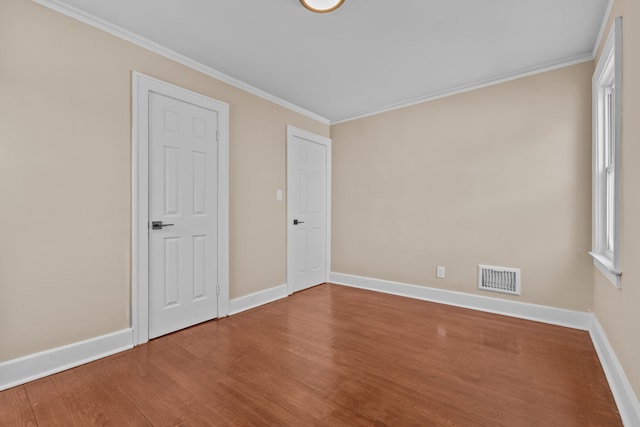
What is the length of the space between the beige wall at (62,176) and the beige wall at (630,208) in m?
3.21

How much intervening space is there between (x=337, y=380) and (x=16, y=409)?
1.82 meters

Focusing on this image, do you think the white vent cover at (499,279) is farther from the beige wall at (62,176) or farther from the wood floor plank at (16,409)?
the wood floor plank at (16,409)

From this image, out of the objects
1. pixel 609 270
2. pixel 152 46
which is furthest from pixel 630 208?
pixel 152 46

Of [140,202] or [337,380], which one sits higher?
[140,202]

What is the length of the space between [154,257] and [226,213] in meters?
0.78

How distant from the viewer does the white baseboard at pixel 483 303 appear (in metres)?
2.73

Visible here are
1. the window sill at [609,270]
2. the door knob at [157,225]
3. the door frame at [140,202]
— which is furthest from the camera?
the door knob at [157,225]

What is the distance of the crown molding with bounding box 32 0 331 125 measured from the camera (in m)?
2.02

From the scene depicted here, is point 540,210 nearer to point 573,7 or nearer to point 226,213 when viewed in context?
point 573,7

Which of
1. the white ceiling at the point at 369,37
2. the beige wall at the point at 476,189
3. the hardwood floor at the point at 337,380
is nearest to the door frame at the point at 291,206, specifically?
the beige wall at the point at 476,189

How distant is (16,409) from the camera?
1619 millimetres

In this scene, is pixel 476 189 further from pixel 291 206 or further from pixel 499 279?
pixel 291 206

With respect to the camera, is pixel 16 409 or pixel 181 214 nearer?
pixel 16 409

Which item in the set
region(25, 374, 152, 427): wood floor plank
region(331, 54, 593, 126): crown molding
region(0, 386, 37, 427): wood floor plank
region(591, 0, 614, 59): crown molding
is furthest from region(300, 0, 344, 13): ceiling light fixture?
region(0, 386, 37, 427): wood floor plank
